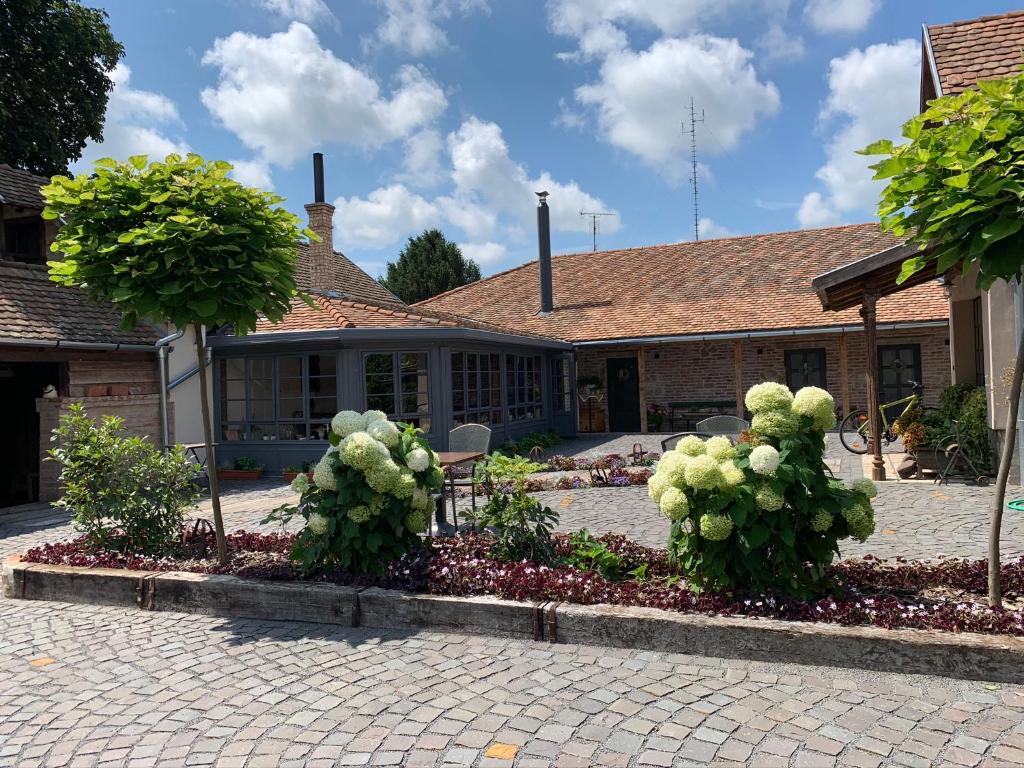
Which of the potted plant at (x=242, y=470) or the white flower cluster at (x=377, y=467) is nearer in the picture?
the white flower cluster at (x=377, y=467)

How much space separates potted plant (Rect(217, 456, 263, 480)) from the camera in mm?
12984

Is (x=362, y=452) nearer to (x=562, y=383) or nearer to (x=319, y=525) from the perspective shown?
(x=319, y=525)

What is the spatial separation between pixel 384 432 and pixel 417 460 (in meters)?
0.28

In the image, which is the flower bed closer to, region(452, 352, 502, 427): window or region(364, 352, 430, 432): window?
region(364, 352, 430, 432): window

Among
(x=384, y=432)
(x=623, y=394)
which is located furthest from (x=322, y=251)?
(x=384, y=432)

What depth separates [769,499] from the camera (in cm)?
388

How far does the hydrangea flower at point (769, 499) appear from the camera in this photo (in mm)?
3881

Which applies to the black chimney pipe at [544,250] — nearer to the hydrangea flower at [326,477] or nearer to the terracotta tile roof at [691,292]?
the terracotta tile roof at [691,292]

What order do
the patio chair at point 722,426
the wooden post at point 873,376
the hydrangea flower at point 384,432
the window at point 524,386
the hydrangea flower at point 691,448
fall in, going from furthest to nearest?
the window at point 524,386, the wooden post at point 873,376, the patio chair at point 722,426, the hydrangea flower at point 384,432, the hydrangea flower at point 691,448

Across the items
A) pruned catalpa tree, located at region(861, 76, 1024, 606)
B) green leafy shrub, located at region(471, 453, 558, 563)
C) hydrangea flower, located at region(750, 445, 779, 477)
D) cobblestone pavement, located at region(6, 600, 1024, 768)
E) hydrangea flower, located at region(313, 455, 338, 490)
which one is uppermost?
pruned catalpa tree, located at region(861, 76, 1024, 606)

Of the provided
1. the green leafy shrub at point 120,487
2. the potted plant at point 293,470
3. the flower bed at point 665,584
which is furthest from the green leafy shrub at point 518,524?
the potted plant at point 293,470

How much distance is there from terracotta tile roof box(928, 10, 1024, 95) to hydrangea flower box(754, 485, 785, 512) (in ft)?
24.7

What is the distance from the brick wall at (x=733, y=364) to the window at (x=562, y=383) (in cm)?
80

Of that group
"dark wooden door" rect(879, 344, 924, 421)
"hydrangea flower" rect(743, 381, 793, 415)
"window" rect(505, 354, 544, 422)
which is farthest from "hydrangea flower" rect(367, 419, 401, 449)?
"dark wooden door" rect(879, 344, 924, 421)
